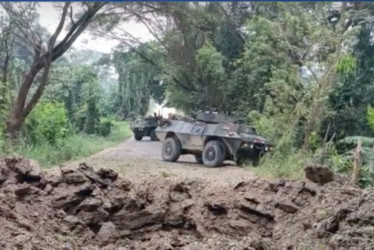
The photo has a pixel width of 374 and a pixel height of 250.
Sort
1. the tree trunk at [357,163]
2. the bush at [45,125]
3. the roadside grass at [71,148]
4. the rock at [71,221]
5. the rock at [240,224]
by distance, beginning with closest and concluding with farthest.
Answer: the rock at [71,221], the rock at [240,224], the tree trunk at [357,163], the roadside grass at [71,148], the bush at [45,125]

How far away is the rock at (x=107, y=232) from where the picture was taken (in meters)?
2.92

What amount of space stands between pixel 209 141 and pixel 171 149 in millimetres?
311

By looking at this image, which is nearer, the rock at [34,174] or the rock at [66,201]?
the rock at [66,201]

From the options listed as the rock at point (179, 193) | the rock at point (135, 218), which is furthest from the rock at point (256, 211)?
the rock at point (135, 218)

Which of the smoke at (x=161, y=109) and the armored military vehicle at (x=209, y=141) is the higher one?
the smoke at (x=161, y=109)

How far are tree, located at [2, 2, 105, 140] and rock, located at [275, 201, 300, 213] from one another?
1.94m

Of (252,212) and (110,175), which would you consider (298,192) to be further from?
(110,175)

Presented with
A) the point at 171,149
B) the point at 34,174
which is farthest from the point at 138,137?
the point at 34,174

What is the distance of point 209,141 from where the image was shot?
177 inches

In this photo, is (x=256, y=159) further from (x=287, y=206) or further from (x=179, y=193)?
(x=287, y=206)

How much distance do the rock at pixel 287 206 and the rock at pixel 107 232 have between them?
916 mm

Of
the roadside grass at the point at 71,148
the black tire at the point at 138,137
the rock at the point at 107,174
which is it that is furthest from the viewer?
the roadside grass at the point at 71,148

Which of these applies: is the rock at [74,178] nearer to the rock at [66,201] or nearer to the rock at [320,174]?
the rock at [66,201]

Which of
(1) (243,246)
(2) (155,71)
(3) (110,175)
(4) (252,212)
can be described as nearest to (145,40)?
(2) (155,71)
